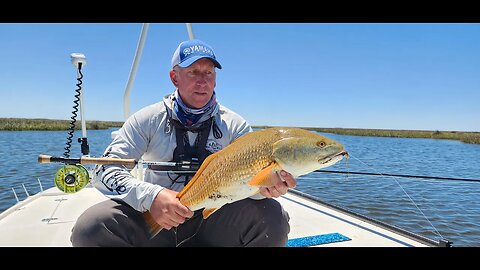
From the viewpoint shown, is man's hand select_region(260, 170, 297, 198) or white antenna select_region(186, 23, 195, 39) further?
white antenna select_region(186, 23, 195, 39)

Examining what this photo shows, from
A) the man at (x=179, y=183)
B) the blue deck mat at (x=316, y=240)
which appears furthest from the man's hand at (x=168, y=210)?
the blue deck mat at (x=316, y=240)

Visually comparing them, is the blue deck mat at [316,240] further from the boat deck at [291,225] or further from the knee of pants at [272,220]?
the knee of pants at [272,220]

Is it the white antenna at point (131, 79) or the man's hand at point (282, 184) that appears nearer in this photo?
→ the man's hand at point (282, 184)

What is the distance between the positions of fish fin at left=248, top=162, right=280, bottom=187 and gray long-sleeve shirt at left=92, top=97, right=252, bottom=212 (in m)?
0.72

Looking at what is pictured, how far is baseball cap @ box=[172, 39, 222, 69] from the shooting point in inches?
102

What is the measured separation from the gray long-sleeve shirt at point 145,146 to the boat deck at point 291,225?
1472mm

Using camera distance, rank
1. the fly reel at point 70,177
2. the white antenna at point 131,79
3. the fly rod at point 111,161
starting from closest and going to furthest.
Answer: the fly rod at point 111,161, the fly reel at point 70,177, the white antenna at point 131,79

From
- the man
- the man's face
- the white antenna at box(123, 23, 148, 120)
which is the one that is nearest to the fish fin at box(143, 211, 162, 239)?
the man

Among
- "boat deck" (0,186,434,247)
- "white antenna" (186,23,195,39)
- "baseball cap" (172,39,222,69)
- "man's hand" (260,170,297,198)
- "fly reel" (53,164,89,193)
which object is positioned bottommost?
"boat deck" (0,186,434,247)

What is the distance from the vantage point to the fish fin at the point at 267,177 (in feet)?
6.25

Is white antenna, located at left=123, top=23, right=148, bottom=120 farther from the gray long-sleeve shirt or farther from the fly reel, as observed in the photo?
the gray long-sleeve shirt

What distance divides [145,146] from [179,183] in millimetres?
405
